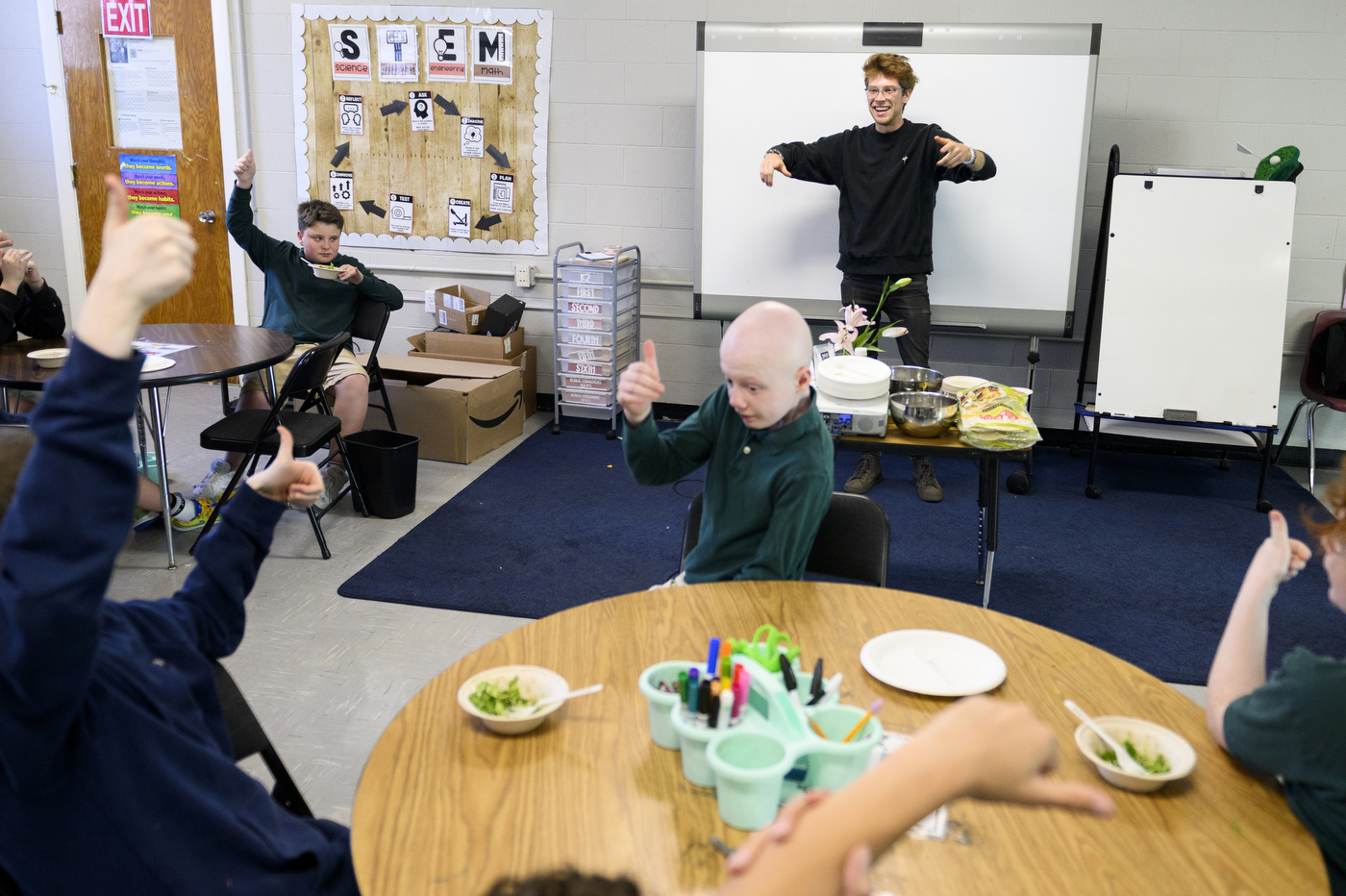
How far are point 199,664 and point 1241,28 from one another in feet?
A: 17.2

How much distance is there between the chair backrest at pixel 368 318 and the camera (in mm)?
4527

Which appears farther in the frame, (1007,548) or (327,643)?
(1007,548)

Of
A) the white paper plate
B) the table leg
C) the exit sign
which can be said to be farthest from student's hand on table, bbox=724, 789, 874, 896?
the exit sign

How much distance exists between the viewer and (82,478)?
85cm

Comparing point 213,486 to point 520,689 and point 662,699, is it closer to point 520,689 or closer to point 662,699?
point 520,689

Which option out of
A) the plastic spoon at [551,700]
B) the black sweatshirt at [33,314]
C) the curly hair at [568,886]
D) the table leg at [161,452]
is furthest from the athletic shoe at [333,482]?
the curly hair at [568,886]

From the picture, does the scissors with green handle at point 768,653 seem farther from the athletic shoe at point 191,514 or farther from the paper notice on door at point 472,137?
the paper notice on door at point 472,137

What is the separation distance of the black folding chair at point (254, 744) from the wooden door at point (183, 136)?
488 centimetres

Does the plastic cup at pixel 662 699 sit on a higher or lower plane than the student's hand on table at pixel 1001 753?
lower

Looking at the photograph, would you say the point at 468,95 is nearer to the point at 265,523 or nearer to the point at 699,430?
the point at 699,430

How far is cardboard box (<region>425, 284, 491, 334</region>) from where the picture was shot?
5254 millimetres

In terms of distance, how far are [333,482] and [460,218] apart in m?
2.03

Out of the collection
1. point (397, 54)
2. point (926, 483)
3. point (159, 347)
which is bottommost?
point (926, 483)

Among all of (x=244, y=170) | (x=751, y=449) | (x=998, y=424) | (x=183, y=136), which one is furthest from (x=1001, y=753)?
Result: (x=183, y=136)
